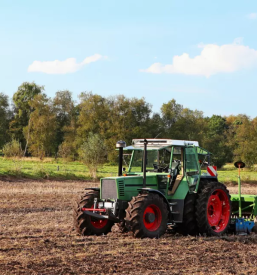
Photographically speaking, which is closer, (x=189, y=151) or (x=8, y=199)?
(x=189, y=151)

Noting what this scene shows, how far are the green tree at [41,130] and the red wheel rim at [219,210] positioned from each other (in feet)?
188

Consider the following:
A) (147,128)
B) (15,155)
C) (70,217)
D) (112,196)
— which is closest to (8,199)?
(70,217)

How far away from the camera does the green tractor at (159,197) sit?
34.9 feet

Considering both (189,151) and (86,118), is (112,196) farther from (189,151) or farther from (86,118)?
(86,118)

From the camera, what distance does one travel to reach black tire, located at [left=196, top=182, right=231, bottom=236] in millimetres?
11219

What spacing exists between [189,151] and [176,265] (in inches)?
160

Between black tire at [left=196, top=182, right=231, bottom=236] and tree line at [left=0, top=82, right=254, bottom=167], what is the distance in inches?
1743

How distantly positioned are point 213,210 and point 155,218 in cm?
198

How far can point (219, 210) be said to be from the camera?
12.0 m

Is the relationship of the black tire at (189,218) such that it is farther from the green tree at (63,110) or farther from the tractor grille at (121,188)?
the green tree at (63,110)

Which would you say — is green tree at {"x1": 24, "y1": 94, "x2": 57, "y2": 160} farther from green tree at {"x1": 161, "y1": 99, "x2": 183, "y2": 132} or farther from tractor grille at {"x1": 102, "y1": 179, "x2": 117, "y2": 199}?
tractor grille at {"x1": 102, "y1": 179, "x2": 117, "y2": 199}

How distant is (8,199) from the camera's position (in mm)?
20266

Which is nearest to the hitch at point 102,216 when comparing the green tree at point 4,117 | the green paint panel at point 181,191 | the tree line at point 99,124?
the green paint panel at point 181,191

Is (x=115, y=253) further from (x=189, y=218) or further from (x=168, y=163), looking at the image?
(x=168, y=163)
